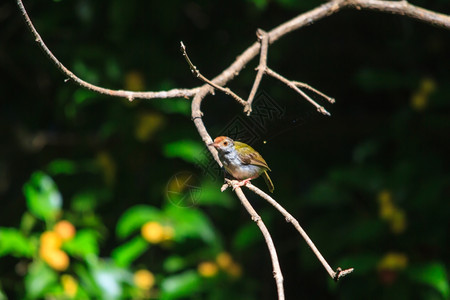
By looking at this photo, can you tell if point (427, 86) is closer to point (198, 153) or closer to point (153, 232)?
point (198, 153)

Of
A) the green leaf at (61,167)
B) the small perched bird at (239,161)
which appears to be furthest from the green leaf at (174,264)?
the small perched bird at (239,161)

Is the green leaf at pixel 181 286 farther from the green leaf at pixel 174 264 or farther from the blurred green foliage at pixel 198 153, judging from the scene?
the green leaf at pixel 174 264

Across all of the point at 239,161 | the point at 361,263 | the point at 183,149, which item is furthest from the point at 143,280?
the point at 239,161

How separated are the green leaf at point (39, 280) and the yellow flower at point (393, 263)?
1.99 m

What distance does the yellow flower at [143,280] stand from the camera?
3.64m

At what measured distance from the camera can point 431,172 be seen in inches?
136

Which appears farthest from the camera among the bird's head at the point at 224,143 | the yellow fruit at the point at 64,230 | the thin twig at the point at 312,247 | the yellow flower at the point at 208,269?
the yellow flower at the point at 208,269

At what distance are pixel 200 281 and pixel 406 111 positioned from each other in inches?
68.9

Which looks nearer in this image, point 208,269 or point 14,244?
point 14,244

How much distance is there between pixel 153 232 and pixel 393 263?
149 centimetres

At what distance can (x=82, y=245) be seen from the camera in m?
3.36

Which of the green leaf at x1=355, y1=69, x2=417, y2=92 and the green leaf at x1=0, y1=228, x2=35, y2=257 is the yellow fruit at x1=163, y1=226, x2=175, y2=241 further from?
the green leaf at x1=355, y1=69, x2=417, y2=92

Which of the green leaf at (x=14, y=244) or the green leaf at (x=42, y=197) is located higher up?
the green leaf at (x=42, y=197)

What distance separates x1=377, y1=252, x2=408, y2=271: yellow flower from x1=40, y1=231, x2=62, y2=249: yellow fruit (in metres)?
1.98
